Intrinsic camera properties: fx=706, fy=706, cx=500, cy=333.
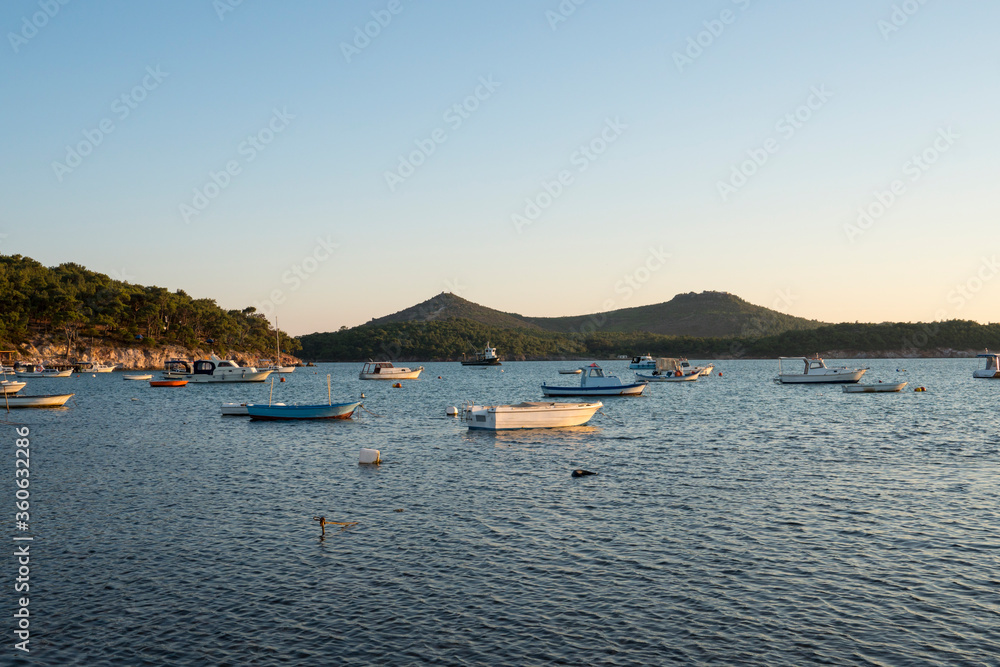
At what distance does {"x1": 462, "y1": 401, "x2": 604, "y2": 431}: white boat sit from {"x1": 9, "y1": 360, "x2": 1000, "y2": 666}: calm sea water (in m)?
8.10

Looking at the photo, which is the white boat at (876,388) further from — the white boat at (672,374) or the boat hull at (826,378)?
the white boat at (672,374)

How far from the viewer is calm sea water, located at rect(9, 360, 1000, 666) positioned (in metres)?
13.1

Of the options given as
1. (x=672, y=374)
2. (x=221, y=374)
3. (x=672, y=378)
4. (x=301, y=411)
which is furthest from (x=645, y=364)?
(x=301, y=411)

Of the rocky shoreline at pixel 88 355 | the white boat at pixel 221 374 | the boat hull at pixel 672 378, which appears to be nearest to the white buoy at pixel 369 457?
the boat hull at pixel 672 378

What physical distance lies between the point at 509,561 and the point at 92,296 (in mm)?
210705

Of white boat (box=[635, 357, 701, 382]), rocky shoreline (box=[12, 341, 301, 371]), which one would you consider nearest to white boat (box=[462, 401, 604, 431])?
white boat (box=[635, 357, 701, 382])

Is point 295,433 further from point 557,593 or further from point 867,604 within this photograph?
point 867,604

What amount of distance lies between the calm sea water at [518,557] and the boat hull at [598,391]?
141 feet

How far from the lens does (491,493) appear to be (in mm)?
27062

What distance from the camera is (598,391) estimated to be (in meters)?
83.2

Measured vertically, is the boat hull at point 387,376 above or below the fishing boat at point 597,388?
above

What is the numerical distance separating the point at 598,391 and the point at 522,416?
36.7 meters

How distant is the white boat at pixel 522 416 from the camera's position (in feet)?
156

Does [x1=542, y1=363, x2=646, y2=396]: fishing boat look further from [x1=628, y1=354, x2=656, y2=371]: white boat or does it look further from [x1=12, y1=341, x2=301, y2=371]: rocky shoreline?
[x1=12, y1=341, x2=301, y2=371]: rocky shoreline
